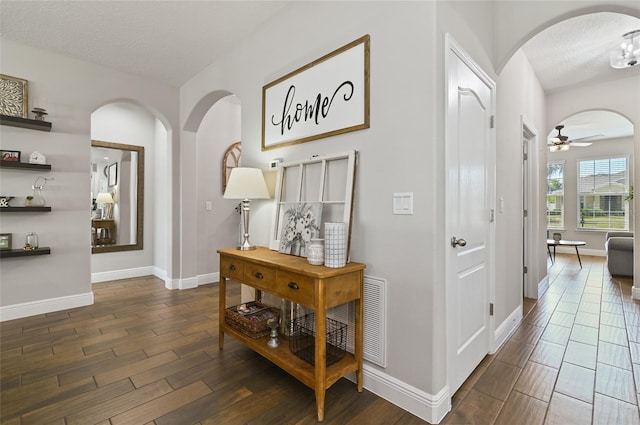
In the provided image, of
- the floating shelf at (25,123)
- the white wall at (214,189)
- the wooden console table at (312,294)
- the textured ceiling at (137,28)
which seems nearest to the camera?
the wooden console table at (312,294)

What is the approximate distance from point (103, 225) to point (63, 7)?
307 centimetres

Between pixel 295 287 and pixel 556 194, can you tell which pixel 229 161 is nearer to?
pixel 295 287

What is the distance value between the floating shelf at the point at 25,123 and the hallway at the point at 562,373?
14.2 feet

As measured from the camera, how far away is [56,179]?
3328 mm

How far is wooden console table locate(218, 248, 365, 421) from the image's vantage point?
160 cm

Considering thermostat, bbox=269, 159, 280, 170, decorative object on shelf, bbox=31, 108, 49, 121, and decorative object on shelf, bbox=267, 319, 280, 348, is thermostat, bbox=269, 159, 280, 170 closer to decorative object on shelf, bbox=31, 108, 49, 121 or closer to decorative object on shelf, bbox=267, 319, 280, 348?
decorative object on shelf, bbox=267, 319, 280, 348

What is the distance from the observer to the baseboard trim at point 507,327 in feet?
8.08

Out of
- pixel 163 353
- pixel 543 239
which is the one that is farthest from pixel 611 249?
pixel 163 353

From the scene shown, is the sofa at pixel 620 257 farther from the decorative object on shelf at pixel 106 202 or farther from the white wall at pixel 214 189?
the decorative object on shelf at pixel 106 202

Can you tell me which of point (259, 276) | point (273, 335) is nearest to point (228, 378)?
point (273, 335)

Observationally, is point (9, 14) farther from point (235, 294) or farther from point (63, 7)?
point (235, 294)

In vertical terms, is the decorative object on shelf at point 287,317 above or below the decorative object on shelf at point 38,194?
below

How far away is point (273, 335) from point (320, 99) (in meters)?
1.69

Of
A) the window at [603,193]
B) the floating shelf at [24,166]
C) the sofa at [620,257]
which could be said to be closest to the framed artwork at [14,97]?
the floating shelf at [24,166]
